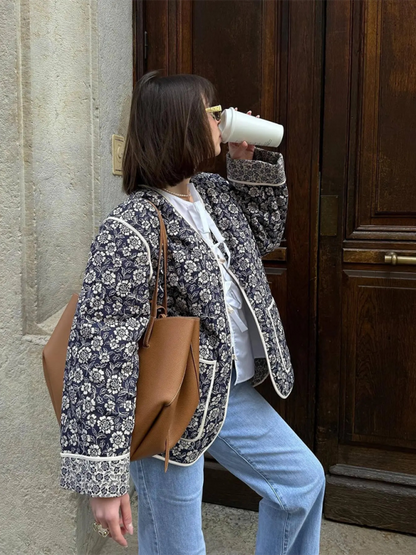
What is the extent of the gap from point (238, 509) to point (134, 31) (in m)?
2.12

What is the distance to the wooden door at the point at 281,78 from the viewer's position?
208cm

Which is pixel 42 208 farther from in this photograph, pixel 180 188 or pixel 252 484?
pixel 252 484

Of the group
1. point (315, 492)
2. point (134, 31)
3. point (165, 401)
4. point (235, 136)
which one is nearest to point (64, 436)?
point (165, 401)

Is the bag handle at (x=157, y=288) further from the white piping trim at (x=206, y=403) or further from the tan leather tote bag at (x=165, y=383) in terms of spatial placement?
the white piping trim at (x=206, y=403)

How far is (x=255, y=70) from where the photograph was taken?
2137 mm

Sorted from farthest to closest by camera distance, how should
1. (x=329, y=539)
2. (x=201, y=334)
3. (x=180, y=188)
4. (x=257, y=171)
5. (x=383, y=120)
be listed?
(x=329, y=539)
(x=383, y=120)
(x=257, y=171)
(x=180, y=188)
(x=201, y=334)

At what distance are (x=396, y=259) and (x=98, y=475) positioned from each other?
1427 mm

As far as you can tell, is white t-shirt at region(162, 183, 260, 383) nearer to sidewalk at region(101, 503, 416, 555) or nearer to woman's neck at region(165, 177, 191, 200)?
woman's neck at region(165, 177, 191, 200)

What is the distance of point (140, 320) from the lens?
1.15 meters

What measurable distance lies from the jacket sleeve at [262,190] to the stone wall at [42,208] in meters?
0.70

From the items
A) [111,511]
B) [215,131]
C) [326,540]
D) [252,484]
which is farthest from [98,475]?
[326,540]

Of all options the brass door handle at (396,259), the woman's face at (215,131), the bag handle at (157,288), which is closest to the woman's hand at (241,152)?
the woman's face at (215,131)

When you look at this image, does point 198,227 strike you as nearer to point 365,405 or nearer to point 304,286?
point 304,286

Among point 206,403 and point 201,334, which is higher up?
point 201,334
